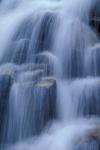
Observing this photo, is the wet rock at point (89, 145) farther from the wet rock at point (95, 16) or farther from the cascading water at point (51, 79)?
the wet rock at point (95, 16)

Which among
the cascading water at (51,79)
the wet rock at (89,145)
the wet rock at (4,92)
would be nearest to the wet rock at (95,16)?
the cascading water at (51,79)

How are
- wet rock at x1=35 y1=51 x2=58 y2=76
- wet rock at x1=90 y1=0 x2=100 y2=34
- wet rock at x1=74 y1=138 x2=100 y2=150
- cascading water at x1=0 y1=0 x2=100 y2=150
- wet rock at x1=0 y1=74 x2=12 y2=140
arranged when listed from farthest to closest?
wet rock at x1=90 y1=0 x2=100 y2=34
wet rock at x1=35 y1=51 x2=58 y2=76
wet rock at x1=0 y1=74 x2=12 y2=140
cascading water at x1=0 y1=0 x2=100 y2=150
wet rock at x1=74 y1=138 x2=100 y2=150

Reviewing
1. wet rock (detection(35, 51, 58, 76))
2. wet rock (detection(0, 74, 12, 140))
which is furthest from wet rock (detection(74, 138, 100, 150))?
wet rock (detection(35, 51, 58, 76))

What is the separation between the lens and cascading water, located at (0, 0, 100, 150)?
24.6 ft

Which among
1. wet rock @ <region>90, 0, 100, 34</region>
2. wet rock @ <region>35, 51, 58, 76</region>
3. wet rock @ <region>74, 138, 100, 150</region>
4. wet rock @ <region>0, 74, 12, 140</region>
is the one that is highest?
wet rock @ <region>90, 0, 100, 34</region>

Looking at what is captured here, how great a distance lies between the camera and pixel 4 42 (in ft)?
35.0

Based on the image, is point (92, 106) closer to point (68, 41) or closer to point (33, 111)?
point (33, 111)

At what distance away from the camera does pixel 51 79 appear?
827 cm

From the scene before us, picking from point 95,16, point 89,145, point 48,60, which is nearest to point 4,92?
point 48,60

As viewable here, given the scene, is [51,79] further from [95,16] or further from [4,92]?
[95,16]

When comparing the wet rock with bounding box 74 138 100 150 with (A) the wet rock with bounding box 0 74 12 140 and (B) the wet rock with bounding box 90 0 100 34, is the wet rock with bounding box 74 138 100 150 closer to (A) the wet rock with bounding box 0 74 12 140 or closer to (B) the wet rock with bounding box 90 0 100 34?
(A) the wet rock with bounding box 0 74 12 140

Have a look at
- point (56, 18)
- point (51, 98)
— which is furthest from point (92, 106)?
point (56, 18)

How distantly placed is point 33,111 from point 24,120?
24 centimetres

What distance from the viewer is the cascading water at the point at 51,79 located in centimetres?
748
